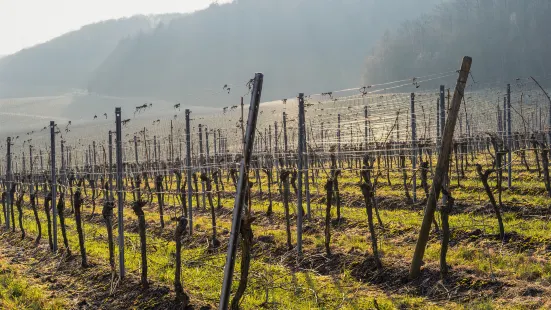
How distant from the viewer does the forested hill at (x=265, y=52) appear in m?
166

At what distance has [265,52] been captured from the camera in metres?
181

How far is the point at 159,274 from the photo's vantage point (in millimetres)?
8375

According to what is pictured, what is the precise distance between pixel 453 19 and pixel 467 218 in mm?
93844

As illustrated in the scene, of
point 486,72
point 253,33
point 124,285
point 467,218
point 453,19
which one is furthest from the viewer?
point 253,33

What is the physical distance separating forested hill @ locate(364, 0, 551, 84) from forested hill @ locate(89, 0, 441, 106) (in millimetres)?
58924

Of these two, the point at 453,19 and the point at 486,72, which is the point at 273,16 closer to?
the point at 453,19

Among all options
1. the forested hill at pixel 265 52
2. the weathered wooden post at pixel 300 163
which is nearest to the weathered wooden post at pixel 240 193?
the weathered wooden post at pixel 300 163

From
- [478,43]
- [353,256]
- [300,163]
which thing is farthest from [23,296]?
[478,43]

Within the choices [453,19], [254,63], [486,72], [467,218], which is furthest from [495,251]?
[254,63]

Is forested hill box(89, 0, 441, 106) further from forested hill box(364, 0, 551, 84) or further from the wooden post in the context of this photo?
the wooden post

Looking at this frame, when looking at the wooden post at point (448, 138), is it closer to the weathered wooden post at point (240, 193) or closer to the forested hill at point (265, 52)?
Result: the weathered wooden post at point (240, 193)

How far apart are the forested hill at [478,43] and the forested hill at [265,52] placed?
193 ft

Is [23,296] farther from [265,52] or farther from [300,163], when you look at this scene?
[265,52]

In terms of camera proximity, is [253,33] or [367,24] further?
[253,33]
